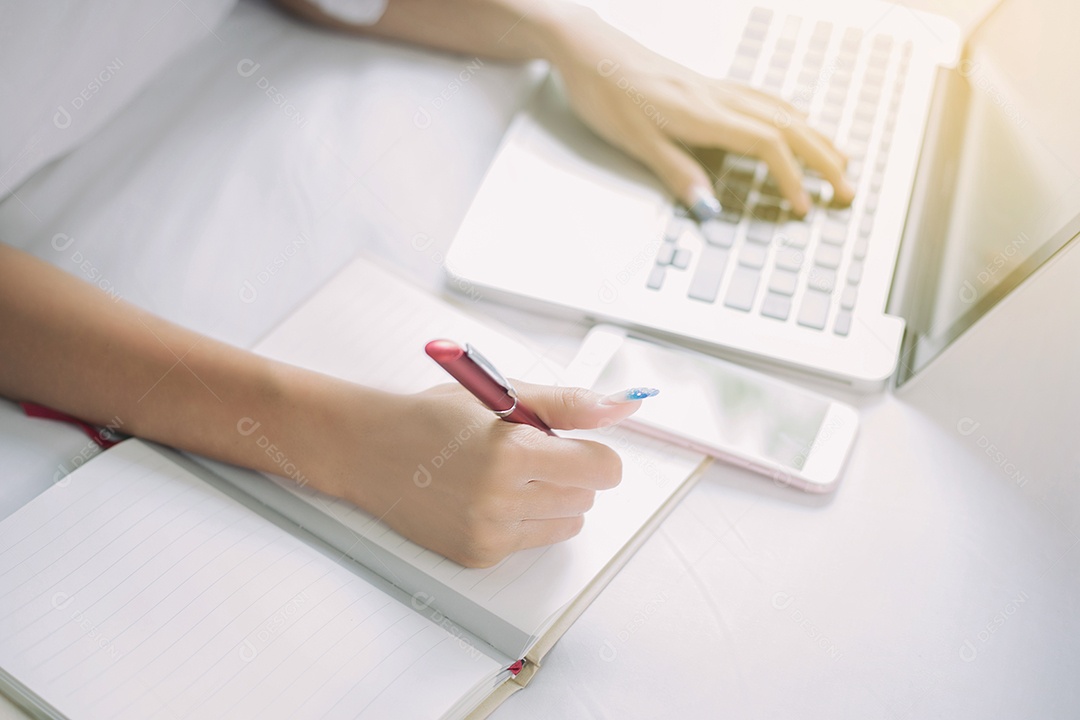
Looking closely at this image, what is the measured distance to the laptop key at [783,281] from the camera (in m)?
0.58

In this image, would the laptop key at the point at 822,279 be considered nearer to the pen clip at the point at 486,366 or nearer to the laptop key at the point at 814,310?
the laptop key at the point at 814,310

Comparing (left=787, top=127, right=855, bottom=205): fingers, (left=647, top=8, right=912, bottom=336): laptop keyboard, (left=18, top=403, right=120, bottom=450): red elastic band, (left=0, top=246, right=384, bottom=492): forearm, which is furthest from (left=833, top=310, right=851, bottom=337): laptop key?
(left=18, top=403, right=120, bottom=450): red elastic band

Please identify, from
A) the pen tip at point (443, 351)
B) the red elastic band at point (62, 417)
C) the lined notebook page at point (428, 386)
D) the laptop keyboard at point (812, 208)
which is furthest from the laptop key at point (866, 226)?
the red elastic band at point (62, 417)

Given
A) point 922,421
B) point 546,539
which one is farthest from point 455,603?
point 922,421

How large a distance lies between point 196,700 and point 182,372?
0.67ft

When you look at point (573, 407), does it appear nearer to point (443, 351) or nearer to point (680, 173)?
point (443, 351)

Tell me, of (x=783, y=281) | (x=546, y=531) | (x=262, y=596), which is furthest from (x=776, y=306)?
(x=262, y=596)

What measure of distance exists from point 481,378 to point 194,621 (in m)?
0.20

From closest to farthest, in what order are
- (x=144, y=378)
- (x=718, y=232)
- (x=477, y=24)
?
(x=144, y=378), (x=718, y=232), (x=477, y=24)

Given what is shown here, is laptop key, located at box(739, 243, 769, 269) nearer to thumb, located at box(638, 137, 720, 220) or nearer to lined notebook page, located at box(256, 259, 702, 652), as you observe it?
thumb, located at box(638, 137, 720, 220)

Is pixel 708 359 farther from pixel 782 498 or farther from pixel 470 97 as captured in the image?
pixel 470 97

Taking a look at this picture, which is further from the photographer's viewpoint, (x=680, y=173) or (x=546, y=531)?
(x=680, y=173)

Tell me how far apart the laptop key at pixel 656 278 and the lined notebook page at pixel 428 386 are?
99mm

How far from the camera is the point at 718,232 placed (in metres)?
0.61
